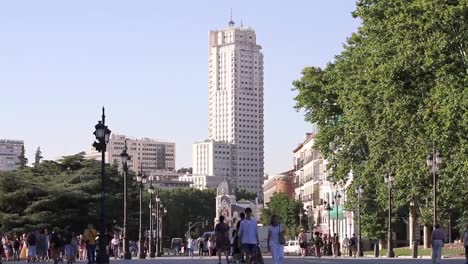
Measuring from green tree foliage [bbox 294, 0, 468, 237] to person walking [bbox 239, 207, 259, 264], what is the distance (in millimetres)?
22698

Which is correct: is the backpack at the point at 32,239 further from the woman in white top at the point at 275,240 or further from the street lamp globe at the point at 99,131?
the woman in white top at the point at 275,240

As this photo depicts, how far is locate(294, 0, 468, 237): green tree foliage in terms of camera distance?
181ft

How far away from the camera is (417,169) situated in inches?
2426

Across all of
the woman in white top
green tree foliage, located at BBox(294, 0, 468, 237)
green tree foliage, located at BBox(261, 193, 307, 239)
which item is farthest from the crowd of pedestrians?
green tree foliage, located at BBox(261, 193, 307, 239)

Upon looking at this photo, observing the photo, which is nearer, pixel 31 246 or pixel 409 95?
pixel 31 246

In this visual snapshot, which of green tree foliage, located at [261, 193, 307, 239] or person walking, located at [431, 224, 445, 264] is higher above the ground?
green tree foliage, located at [261, 193, 307, 239]

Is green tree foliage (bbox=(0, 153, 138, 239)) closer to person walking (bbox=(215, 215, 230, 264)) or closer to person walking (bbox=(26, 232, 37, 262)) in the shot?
person walking (bbox=(26, 232, 37, 262))

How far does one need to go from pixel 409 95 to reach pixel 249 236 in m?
27.0

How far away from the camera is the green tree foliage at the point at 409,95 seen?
5506 centimetres

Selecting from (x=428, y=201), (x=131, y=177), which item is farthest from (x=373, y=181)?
(x=131, y=177)

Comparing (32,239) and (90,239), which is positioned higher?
(32,239)

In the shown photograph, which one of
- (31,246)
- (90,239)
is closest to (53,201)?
(31,246)

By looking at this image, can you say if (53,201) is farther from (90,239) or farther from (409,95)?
(90,239)

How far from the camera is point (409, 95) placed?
58125 mm
